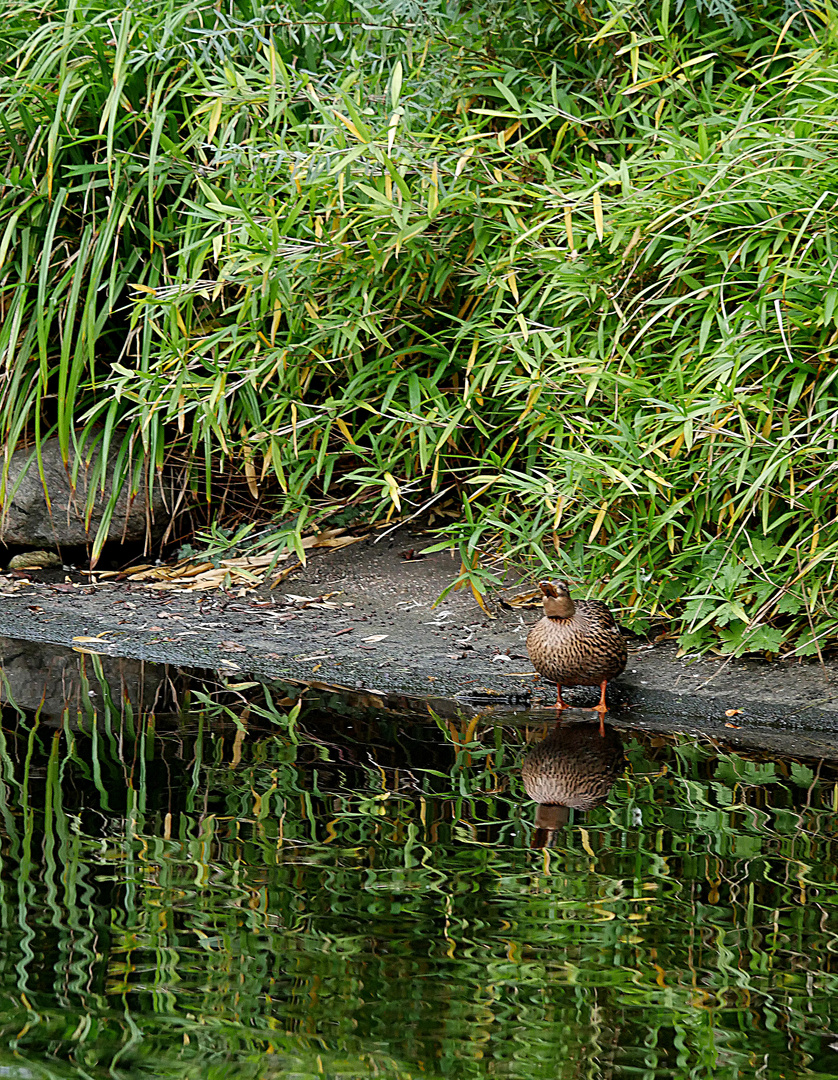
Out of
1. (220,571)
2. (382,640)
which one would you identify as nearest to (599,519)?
(382,640)

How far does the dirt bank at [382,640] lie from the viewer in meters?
3.79

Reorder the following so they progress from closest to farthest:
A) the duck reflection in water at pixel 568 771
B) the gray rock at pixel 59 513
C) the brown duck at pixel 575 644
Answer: the duck reflection in water at pixel 568 771 < the brown duck at pixel 575 644 < the gray rock at pixel 59 513

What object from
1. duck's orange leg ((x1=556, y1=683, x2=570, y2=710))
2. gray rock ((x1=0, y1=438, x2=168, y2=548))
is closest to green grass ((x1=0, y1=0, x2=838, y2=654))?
gray rock ((x1=0, y1=438, x2=168, y2=548))

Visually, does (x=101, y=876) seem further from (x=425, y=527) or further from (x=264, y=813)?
(x=425, y=527)

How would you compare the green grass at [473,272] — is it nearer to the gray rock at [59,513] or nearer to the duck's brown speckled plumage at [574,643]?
the gray rock at [59,513]

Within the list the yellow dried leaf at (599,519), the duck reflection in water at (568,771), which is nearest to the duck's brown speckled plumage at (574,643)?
the duck reflection in water at (568,771)

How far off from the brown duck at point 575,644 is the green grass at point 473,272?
33cm

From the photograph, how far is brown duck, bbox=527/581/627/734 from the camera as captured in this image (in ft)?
12.0

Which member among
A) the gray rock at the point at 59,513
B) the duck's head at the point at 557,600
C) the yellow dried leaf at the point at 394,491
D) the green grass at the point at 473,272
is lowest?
the gray rock at the point at 59,513

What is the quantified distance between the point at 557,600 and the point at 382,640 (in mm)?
858

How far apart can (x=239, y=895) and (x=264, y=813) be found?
47 cm

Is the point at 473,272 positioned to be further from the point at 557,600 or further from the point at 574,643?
the point at 574,643

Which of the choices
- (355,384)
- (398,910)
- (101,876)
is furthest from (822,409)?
(101,876)

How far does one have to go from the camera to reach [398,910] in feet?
7.92
